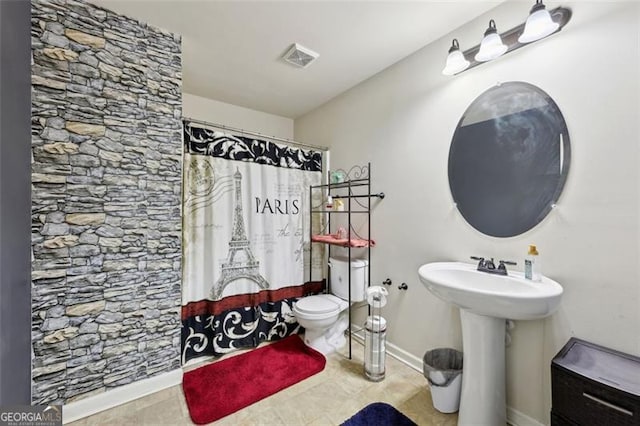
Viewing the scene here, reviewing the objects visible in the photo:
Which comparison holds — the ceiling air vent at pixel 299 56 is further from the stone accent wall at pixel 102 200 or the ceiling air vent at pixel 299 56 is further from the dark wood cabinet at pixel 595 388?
the dark wood cabinet at pixel 595 388

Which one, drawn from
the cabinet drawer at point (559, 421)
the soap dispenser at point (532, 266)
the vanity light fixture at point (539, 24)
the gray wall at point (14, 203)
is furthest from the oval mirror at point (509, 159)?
the gray wall at point (14, 203)

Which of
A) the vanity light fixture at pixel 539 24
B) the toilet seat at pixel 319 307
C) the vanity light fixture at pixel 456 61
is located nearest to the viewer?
the vanity light fixture at pixel 539 24

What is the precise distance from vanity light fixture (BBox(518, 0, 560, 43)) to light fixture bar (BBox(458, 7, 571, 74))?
0.09 metres

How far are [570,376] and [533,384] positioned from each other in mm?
510

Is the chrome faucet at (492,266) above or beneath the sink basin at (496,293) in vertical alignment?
above

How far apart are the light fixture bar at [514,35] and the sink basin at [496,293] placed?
126 centimetres

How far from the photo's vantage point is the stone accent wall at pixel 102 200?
1.38 m

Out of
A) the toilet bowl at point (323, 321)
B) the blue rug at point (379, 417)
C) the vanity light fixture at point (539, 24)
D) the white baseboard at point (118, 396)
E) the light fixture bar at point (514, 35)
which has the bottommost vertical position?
the blue rug at point (379, 417)

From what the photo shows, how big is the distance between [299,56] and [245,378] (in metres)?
2.47

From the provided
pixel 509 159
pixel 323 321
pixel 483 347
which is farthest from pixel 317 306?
pixel 509 159

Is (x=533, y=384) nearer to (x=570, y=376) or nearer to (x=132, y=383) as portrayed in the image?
(x=570, y=376)

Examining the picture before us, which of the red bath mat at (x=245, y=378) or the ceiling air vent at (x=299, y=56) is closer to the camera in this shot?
the red bath mat at (x=245, y=378)

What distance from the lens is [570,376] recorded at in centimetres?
97

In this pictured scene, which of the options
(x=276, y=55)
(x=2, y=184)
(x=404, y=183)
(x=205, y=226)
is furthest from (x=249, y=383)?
(x=276, y=55)
